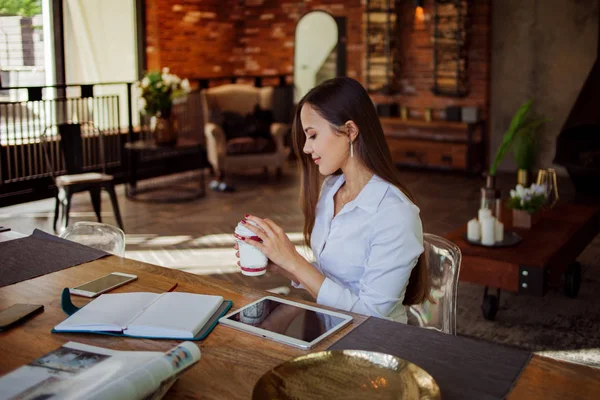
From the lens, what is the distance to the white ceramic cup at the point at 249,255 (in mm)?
2053

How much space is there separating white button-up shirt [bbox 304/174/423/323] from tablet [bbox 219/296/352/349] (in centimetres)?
23

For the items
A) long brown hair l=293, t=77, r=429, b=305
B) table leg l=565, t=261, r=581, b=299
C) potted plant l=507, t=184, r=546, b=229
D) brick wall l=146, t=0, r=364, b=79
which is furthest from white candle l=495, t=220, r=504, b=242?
brick wall l=146, t=0, r=364, b=79

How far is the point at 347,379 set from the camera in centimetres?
145

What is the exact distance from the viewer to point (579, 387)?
1494mm

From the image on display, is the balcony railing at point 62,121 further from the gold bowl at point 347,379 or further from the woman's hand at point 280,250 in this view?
the gold bowl at point 347,379

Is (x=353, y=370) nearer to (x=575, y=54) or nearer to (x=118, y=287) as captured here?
(x=118, y=287)

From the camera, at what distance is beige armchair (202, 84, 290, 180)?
817 centimetres

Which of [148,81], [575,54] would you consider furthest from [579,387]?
[575,54]

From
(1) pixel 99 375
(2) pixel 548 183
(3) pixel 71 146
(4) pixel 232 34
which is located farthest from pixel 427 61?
(1) pixel 99 375

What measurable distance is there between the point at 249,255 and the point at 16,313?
2.06 ft

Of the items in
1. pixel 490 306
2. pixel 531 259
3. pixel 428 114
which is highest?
pixel 428 114

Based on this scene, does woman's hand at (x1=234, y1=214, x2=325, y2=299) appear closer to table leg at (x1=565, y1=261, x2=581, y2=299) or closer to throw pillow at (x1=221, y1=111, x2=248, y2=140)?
table leg at (x1=565, y1=261, x2=581, y2=299)

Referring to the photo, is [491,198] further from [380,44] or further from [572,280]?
[380,44]

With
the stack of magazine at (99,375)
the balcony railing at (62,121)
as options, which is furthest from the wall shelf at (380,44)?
the stack of magazine at (99,375)
